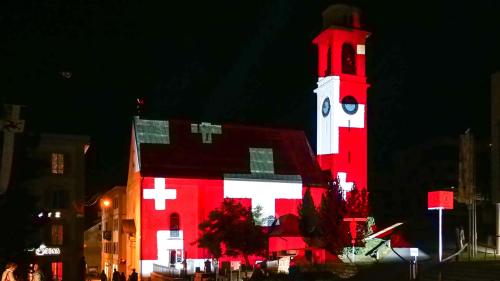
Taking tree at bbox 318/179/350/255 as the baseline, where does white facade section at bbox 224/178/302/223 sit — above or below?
above

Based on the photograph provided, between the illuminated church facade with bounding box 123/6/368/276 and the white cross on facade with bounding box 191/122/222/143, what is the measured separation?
8 centimetres

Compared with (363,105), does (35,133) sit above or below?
below

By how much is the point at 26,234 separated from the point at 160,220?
2795cm

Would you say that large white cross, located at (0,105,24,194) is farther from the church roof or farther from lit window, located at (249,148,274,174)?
lit window, located at (249,148,274,174)

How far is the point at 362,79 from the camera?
5291 centimetres

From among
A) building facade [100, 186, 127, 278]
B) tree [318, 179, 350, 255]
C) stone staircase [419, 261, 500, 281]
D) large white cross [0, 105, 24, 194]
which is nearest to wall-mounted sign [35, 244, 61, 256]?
building facade [100, 186, 127, 278]

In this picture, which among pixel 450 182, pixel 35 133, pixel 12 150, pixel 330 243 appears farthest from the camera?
pixel 450 182

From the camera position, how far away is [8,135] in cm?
1856

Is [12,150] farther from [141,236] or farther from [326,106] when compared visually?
[326,106]

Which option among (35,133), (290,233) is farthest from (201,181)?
(35,133)

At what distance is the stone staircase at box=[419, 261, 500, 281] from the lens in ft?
87.5

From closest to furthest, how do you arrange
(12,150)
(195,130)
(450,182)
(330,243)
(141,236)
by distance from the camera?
(12,150)
(330,243)
(141,236)
(195,130)
(450,182)

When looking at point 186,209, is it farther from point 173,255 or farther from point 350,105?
point 350,105

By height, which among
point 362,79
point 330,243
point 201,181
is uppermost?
point 362,79
